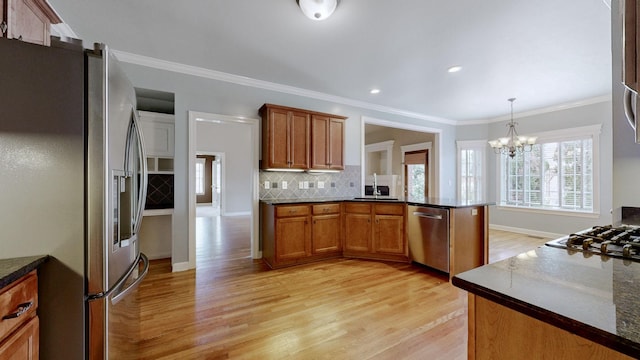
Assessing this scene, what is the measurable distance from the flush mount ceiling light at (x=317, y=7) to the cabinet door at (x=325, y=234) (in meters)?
2.33

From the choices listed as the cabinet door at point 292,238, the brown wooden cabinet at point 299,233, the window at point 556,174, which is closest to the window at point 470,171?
the window at point 556,174

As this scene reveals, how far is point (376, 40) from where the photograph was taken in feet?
8.68

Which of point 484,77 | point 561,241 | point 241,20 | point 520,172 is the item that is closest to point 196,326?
point 561,241

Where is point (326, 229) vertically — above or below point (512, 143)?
below

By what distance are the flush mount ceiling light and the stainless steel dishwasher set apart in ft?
7.80

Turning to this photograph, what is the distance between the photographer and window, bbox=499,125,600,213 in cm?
461

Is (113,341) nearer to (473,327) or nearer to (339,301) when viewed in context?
(473,327)

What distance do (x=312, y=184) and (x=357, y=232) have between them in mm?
1064

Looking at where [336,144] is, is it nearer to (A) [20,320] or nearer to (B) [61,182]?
(B) [61,182]

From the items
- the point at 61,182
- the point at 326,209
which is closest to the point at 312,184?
the point at 326,209

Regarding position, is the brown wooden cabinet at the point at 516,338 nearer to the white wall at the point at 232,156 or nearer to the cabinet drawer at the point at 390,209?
the cabinet drawer at the point at 390,209

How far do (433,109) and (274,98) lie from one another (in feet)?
10.9

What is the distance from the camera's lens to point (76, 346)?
1.05m

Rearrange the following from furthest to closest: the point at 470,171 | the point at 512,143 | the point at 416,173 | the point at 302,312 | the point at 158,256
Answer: the point at 416,173, the point at 470,171, the point at 512,143, the point at 158,256, the point at 302,312
